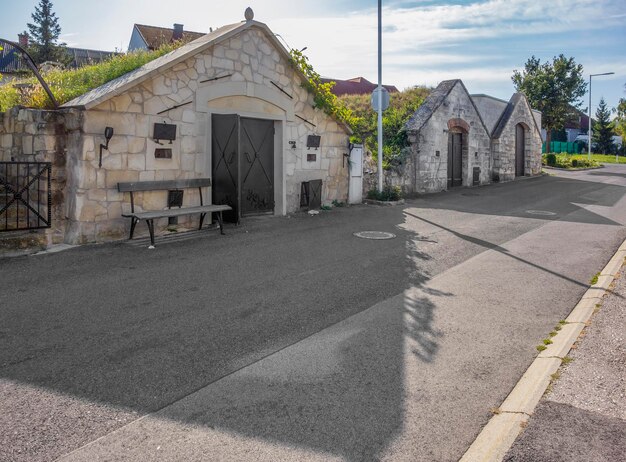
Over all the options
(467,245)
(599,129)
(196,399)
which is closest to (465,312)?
(196,399)

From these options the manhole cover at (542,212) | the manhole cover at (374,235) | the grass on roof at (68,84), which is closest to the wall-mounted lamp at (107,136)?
the grass on roof at (68,84)

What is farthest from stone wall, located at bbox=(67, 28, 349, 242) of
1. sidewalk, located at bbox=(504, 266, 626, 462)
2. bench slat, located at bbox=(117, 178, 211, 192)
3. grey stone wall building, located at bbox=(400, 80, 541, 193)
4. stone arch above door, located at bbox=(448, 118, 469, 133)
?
stone arch above door, located at bbox=(448, 118, 469, 133)

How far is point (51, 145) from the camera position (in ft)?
28.7

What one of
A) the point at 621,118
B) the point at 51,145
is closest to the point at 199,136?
the point at 51,145

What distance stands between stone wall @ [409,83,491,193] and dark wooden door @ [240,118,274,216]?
8.19 m

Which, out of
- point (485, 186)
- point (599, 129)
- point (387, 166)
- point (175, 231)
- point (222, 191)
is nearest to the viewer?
point (175, 231)

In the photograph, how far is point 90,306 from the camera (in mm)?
5527

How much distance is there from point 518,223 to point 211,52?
8123 millimetres

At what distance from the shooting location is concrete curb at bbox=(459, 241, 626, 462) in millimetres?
2953

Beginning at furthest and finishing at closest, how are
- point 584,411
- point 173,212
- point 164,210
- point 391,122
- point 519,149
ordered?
1. point 519,149
2. point 391,122
3. point 164,210
4. point 173,212
5. point 584,411

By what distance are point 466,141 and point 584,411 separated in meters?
19.9

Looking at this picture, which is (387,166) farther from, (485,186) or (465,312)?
(465,312)

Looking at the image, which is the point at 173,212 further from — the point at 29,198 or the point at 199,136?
the point at 29,198

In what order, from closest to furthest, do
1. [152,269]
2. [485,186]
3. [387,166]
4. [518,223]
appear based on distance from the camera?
[152,269], [518,223], [387,166], [485,186]
